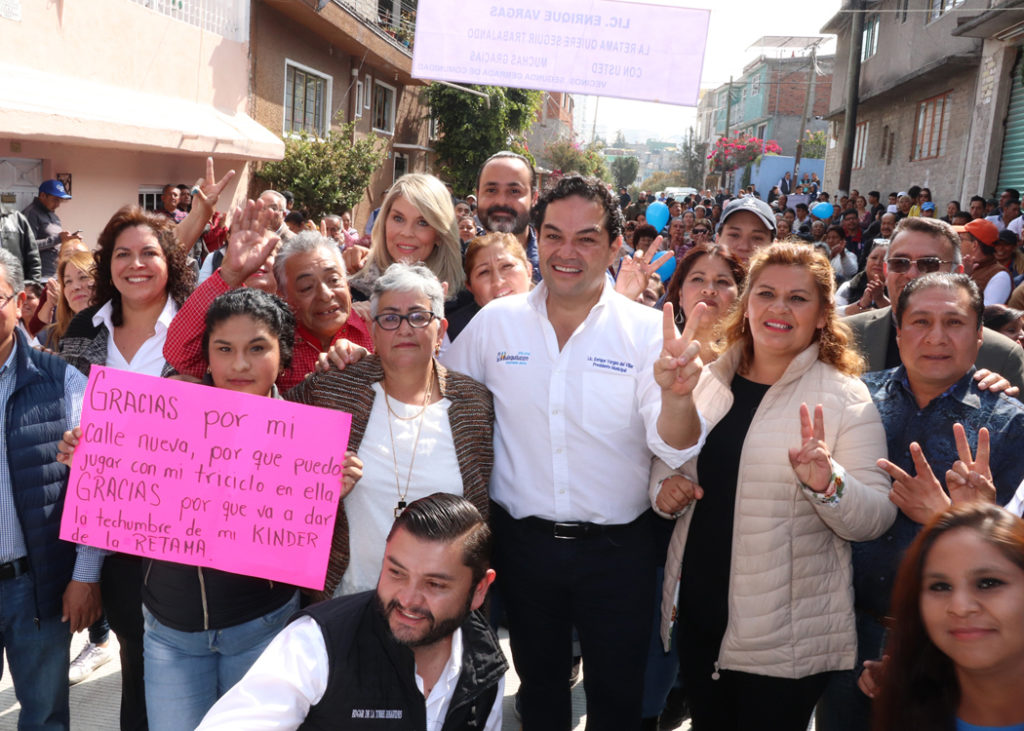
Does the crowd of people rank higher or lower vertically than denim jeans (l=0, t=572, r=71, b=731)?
higher

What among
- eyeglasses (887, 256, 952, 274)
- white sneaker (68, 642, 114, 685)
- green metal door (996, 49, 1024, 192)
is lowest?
white sneaker (68, 642, 114, 685)

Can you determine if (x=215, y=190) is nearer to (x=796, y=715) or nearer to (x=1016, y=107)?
(x=796, y=715)

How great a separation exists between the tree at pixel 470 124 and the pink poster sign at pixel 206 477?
868 inches

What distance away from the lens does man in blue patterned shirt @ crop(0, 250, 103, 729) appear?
271 cm

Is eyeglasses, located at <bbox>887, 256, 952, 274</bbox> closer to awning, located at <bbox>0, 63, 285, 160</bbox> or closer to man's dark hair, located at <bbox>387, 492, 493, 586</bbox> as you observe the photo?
man's dark hair, located at <bbox>387, 492, 493, 586</bbox>

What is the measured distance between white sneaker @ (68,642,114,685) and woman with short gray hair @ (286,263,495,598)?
6.80ft

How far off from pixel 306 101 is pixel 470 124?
24.3ft

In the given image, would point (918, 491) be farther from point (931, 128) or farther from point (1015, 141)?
point (931, 128)

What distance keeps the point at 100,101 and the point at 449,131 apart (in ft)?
49.1

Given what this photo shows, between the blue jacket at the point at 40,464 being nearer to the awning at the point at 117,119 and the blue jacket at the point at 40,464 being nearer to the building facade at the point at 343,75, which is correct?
the awning at the point at 117,119

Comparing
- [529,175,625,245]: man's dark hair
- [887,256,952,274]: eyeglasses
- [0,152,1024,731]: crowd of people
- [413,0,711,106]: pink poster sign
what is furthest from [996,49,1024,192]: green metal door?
[529,175,625,245]: man's dark hair

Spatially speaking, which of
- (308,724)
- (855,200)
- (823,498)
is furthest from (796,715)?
(855,200)

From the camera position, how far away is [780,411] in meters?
2.69

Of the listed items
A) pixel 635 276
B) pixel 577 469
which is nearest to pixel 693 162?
pixel 635 276
